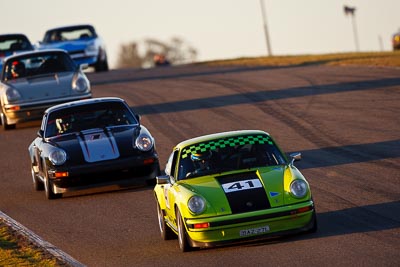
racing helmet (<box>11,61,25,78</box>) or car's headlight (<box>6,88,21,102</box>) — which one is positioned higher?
racing helmet (<box>11,61,25,78</box>)

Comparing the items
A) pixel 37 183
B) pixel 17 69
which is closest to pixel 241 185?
pixel 37 183

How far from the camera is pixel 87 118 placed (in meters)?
17.2

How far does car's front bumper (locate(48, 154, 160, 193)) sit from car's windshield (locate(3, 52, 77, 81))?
837 cm

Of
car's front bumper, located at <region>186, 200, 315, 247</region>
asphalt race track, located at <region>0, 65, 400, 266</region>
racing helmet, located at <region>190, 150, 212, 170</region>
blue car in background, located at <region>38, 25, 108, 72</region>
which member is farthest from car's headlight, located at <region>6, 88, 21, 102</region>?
car's front bumper, located at <region>186, 200, 315, 247</region>

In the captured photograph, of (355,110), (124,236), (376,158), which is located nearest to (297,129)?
(355,110)

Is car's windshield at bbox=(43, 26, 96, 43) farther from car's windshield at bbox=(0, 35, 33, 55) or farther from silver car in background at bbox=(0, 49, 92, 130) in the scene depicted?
silver car in background at bbox=(0, 49, 92, 130)

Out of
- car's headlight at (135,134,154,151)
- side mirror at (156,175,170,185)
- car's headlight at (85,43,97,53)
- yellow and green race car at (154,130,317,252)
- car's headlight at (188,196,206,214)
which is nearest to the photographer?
yellow and green race car at (154,130,317,252)

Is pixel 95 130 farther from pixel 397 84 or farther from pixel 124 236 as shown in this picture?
pixel 397 84

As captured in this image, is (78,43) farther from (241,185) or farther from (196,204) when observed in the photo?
(196,204)

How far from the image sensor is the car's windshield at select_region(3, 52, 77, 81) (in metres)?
24.1

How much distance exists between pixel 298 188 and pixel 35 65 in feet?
45.6

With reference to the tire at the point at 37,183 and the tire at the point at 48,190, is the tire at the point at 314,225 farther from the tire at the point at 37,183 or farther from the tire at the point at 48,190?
the tire at the point at 37,183

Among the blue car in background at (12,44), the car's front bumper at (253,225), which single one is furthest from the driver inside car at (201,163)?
the blue car in background at (12,44)

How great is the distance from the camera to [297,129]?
2088cm
